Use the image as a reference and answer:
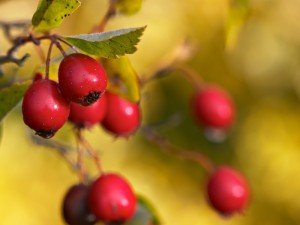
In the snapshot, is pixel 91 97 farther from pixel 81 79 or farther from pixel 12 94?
pixel 12 94

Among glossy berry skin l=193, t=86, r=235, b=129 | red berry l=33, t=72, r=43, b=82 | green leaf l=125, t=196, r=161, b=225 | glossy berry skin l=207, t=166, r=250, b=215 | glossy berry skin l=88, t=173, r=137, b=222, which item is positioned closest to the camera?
red berry l=33, t=72, r=43, b=82

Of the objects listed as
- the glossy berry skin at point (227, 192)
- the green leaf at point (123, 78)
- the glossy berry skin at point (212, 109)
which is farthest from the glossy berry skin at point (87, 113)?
the glossy berry skin at point (212, 109)

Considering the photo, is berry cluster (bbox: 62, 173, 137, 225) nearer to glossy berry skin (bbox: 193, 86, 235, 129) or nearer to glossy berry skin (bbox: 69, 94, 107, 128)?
glossy berry skin (bbox: 69, 94, 107, 128)

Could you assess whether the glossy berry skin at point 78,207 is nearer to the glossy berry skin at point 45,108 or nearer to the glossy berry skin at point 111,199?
the glossy berry skin at point 111,199

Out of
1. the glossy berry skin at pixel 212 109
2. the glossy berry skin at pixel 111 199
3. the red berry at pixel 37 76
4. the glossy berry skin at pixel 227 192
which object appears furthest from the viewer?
the glossy berry skin at pixel 212 109

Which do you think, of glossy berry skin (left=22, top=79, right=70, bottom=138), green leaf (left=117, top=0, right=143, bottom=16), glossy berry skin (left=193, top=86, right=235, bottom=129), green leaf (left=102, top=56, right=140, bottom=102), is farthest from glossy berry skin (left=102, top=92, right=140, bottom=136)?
glossy berry skin (left=193, top=86, right=235, bottom=129)

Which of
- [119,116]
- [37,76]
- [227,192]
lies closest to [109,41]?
[37,76]
